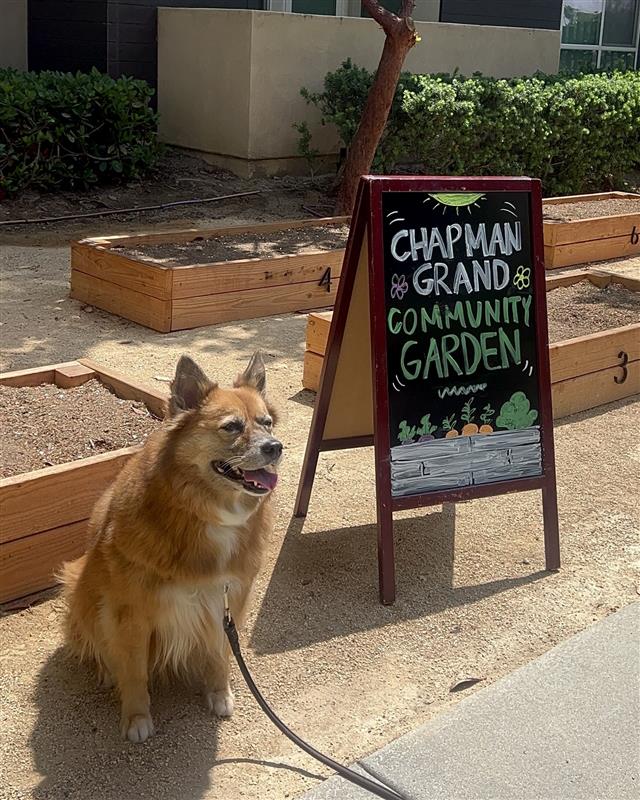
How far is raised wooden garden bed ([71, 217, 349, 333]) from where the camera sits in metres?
7.74

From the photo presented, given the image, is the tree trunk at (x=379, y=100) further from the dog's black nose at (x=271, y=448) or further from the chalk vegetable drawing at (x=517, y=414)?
the dog's black nose at (x=271, y=448)

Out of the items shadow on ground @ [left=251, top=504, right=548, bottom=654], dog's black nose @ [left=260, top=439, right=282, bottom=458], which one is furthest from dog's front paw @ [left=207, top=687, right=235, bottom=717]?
dog's black nose @ [left=260, top=439, right=282, bottom=458]

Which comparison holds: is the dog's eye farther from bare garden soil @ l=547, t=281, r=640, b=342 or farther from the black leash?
bare garden soil @ l=547, t=281, r=640, b=342

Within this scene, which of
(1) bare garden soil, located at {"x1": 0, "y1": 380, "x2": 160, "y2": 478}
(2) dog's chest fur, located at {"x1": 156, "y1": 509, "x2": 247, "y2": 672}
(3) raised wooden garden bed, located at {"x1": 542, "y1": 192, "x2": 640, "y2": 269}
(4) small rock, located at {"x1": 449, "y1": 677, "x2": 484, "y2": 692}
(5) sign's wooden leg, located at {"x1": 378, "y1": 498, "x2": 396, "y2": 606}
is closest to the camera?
(2) dog's chest fur, located at {"x1": 156, "y1": 509, "x2": 247, "y2": 672}

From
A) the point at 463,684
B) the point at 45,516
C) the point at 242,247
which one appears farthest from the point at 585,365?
the point at 45,516

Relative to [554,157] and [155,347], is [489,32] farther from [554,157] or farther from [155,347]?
[155,347]

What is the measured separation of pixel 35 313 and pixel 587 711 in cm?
573

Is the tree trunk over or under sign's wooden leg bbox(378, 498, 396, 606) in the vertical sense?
over

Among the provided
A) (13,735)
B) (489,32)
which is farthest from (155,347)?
(489,32)

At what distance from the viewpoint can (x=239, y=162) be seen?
44.5ft

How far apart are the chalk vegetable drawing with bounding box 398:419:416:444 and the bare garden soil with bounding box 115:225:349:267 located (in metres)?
3.94

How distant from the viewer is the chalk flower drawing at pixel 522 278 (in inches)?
183

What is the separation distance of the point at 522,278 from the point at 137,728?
8.50 ft

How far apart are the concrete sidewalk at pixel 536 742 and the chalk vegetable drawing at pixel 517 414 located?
1.14 metres
